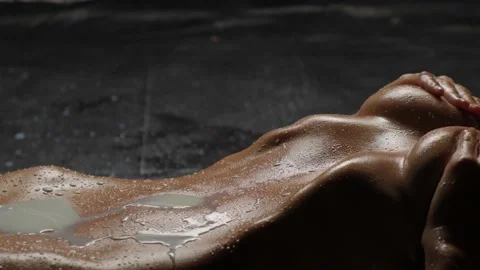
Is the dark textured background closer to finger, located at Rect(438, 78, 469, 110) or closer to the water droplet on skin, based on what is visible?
the water droplet on skin

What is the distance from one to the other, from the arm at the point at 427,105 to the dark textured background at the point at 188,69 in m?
1.23

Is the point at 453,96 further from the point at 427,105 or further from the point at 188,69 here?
the point at 188,69

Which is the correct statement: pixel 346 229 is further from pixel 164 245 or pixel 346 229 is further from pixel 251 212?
pixel 164 245

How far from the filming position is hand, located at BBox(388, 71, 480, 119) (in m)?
1.45

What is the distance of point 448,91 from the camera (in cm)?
147

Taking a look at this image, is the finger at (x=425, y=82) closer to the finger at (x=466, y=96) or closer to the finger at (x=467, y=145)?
the finger at (x=466, y=96)

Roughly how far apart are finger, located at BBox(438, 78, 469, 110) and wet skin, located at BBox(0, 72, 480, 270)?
6cm

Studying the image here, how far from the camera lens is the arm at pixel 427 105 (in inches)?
56.7

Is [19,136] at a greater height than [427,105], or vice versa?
[427,105]

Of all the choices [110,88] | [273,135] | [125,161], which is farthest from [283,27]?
[273,135]

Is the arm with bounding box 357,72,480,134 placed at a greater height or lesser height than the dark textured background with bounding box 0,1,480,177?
greater

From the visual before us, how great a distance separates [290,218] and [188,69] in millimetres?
2453

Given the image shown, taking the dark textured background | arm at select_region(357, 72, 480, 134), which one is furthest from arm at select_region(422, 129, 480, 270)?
the dark textured background

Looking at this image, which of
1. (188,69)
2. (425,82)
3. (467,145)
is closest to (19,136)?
(188,69)
